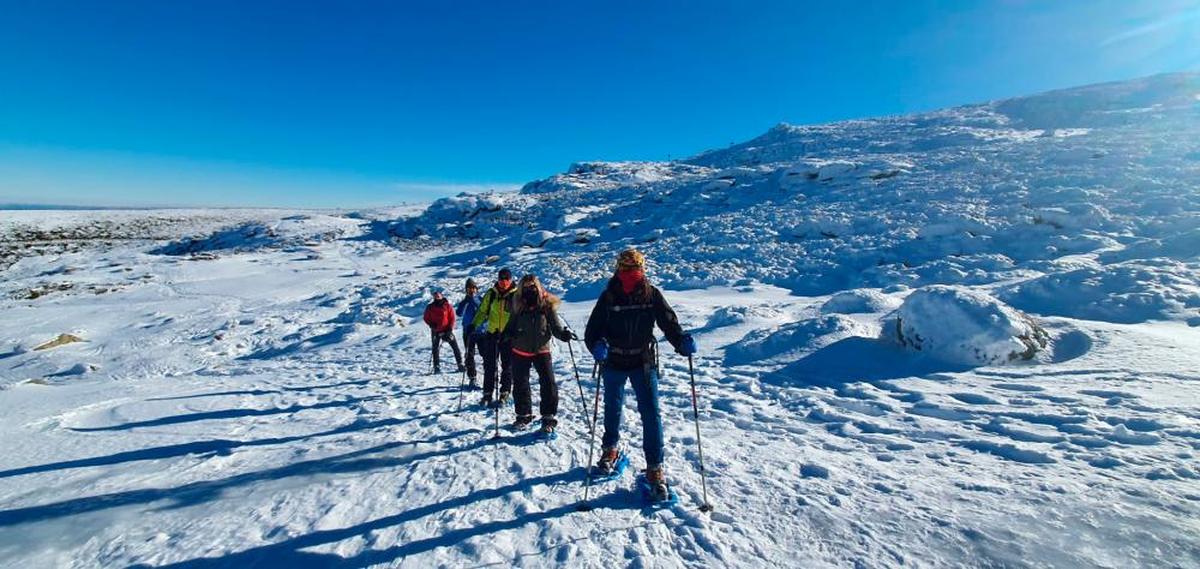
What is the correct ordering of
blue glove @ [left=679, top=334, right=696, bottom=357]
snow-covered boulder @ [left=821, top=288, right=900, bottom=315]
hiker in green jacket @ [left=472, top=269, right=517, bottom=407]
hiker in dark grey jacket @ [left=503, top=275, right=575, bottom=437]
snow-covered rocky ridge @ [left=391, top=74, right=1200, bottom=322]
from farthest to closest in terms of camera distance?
snow-covered rocky ridge @ [left=391, top=74, right=1200, bottom=322] → snow-covered boulder @ [left=821, top=288, right=900, bottom=315] → hiker in green jacket @ [left=472, top=269, right=517, bottom=407] → hiker in dark grey jacket @ [left=503, top=275, right=575, bottom=437] → blue glove @ [left=679, top=334, right=696, bottom=357]

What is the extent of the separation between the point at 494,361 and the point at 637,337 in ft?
13.1

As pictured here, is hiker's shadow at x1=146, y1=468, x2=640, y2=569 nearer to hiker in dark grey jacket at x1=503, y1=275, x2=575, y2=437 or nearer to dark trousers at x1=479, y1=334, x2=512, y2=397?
hiker in dark grey jacket at x1=503, y1=275, x2=575, y2=437

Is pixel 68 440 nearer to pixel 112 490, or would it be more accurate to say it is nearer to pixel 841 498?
pixel 112 490

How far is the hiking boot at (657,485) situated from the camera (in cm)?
480

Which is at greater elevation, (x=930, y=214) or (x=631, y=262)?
(x=930, y=214)

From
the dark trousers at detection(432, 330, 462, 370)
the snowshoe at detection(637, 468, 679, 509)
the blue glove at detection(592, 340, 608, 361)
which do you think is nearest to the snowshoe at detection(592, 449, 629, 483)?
the snowshoe at detection(637, 468, 679, 509)

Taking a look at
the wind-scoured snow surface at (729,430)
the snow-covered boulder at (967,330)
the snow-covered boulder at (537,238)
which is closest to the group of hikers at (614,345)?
the wind-scoured snow surface at (729,430)

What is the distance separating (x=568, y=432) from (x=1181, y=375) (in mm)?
8190

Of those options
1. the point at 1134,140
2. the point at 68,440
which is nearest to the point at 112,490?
the point at 68,440

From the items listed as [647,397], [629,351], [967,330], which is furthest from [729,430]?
[967,330]

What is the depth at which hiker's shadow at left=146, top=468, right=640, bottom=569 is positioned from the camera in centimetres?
409

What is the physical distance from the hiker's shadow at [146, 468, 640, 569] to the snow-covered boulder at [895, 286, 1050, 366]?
269 inches

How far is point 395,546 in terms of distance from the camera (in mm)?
4297

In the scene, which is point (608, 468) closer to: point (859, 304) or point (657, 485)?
point (657, 485)
